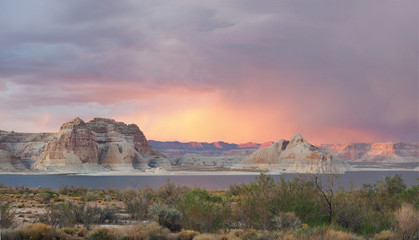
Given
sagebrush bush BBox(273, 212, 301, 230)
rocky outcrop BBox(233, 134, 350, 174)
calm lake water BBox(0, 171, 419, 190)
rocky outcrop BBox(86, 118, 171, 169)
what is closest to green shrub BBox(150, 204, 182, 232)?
sagebrush bush BBox(273, 212, 301, 230)

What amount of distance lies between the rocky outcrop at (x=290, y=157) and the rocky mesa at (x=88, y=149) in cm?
3957

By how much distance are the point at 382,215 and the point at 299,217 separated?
4184 millimetres

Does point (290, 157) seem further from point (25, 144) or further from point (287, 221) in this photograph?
point (287, 221)

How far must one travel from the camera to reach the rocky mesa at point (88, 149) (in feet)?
447

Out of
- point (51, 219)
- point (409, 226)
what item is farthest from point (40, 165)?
point (409, 226)

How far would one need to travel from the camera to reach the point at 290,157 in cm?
14788

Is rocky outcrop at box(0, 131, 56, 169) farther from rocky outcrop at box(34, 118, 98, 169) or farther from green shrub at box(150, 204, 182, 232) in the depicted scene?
green shrub at box(150, 204, 182, 232)

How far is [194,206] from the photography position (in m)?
16.2

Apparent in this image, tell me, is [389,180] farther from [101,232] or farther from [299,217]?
[101,232]

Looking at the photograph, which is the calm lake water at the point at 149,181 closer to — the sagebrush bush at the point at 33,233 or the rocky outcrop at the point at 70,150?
the rocky outcrop at the point at 70,150

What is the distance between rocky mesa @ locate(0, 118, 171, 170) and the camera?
13638cm

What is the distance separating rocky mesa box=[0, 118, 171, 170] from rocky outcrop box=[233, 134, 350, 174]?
1558 inches

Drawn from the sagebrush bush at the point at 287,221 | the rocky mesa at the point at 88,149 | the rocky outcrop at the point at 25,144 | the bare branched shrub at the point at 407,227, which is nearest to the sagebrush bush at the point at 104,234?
the sagebrush bush at the point at 287,221

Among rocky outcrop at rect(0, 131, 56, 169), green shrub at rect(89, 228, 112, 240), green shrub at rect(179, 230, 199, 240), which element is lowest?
green shrub at rect(179, 230, 199, 240)
